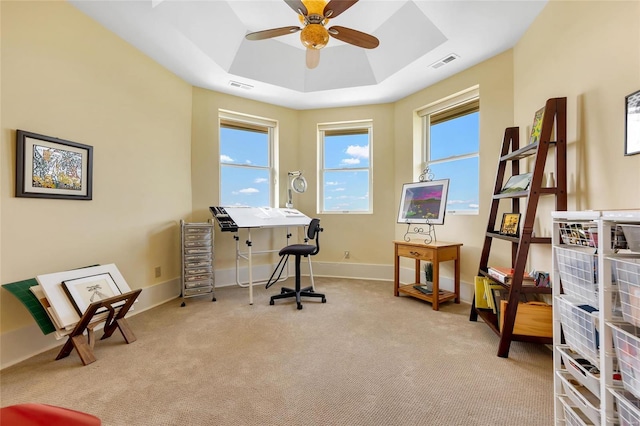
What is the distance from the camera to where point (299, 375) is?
175 cm

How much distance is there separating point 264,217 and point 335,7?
7.64 feet

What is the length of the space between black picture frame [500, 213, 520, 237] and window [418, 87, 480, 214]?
740 mm

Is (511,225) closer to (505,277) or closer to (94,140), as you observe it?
(505,277)

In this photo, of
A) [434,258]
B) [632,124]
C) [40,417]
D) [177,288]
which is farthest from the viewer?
[177,288]

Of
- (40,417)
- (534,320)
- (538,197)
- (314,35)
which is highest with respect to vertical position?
(314,35)

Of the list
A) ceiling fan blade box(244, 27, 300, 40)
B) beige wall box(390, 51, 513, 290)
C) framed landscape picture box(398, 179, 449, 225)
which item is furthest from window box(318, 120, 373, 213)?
ceiling fan blade box(244, 27, 300, 40)

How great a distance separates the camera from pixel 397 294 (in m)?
3.39

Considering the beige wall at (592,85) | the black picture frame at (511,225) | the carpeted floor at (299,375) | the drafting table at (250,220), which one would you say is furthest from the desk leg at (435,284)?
the drafting table at (250,220)

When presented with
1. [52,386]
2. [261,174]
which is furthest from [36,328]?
[261,174]

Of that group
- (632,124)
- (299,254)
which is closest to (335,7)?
(632,124)

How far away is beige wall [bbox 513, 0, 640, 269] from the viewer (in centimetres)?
152

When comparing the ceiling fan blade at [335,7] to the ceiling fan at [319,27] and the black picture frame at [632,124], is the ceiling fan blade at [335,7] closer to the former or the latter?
the ceiling fan at [319,27]

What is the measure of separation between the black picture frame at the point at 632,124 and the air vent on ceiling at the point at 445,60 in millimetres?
1779

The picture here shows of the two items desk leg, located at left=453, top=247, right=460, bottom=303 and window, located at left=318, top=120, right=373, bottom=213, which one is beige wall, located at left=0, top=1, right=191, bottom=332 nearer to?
window, located at left=318, top=120, right=373, bottom=213
